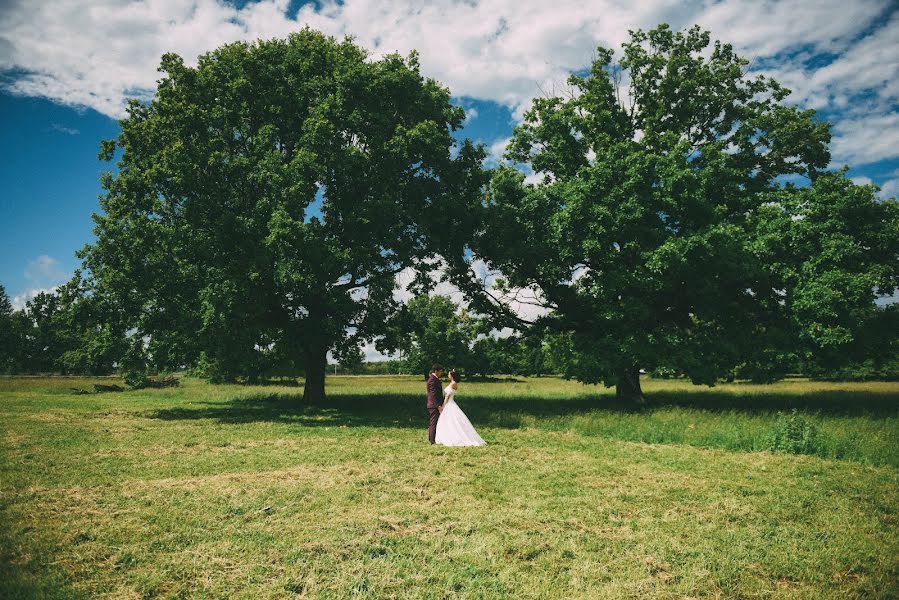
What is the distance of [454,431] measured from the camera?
1394 centimetres

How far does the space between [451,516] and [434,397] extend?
7.53m

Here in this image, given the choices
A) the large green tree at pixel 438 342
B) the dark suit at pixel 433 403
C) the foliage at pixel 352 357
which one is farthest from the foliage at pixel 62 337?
the large green tree at pixel 438 342

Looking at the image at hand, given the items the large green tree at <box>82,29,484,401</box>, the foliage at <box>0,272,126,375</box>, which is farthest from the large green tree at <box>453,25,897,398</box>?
the foliage at <box>0,272,126,375</box>

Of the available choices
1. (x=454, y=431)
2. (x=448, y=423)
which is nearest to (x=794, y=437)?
(x=454, y=431)

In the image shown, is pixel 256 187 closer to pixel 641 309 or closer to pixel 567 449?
pixel 567 449

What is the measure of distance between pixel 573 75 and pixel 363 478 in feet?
87.7

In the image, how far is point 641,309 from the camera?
2206 centimetres

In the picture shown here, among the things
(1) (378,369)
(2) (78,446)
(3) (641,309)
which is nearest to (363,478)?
(2) (78,446)

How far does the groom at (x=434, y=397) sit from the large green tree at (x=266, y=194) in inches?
258

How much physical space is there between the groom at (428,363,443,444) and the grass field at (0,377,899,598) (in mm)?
677

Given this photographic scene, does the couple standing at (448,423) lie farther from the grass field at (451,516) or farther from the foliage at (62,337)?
the foliage at (62,337)

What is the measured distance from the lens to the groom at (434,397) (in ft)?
47.1

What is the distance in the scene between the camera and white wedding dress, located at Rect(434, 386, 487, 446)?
45.2 feet

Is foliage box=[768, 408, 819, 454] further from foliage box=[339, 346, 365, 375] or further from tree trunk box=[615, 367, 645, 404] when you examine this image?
foliage box=[339, 346, 365, 375]
